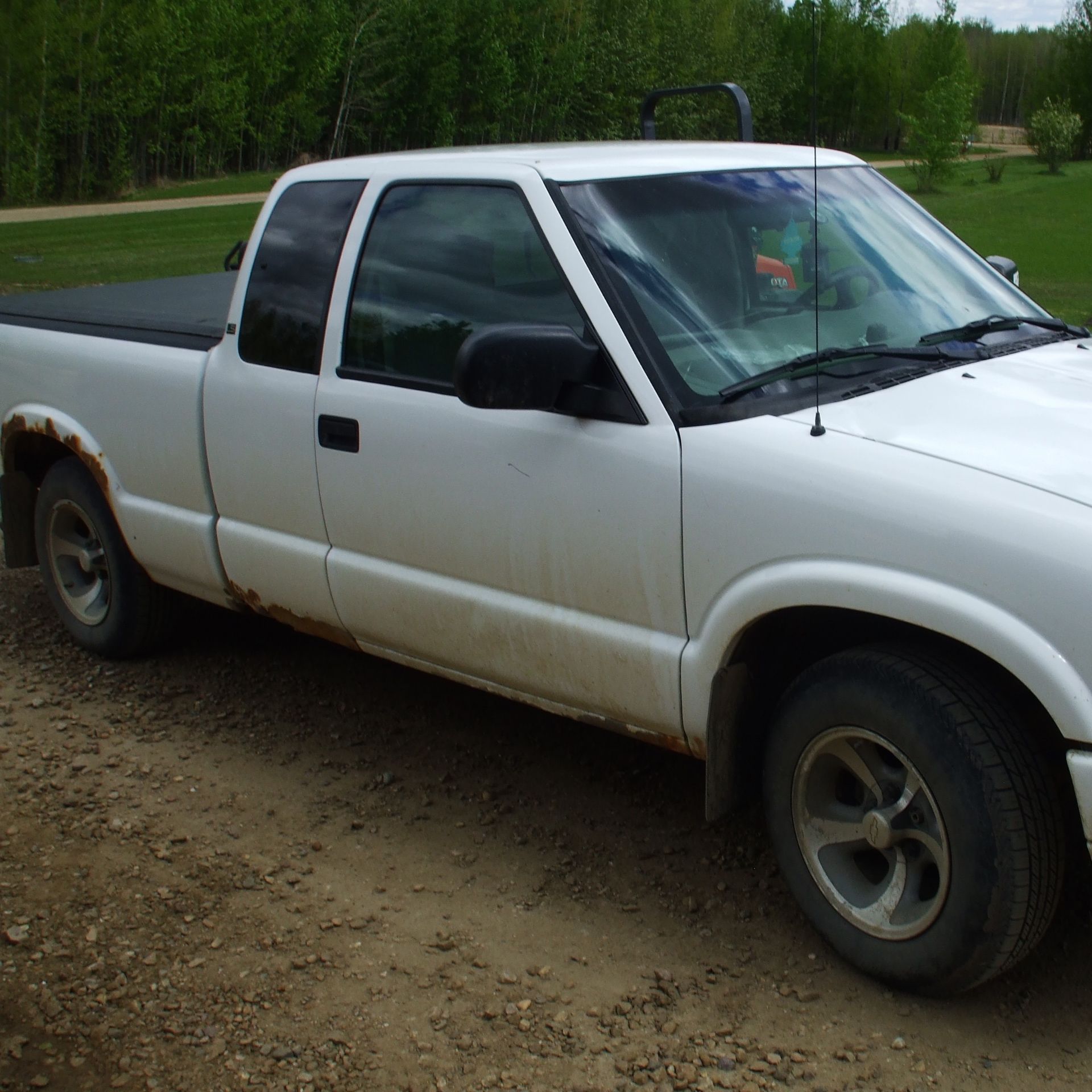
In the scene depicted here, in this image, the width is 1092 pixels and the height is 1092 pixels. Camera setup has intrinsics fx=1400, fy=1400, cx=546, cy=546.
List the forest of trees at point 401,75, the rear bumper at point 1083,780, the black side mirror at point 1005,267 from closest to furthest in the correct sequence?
the rear bumper at point 1083,780 → the black side mirror at point 1005,267 → the forest of trees at point 401,75

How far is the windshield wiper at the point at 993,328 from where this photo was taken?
12.4 feet

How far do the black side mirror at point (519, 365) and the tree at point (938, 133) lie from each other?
39356 millimetres

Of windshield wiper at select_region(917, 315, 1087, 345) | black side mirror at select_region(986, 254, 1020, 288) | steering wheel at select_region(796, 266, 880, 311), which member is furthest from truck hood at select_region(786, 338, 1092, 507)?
black side mirror at select_region(986, 254, 1020, 288)

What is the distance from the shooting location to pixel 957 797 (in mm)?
2908

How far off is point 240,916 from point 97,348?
2314 millimetres

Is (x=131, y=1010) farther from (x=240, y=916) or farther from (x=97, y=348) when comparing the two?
(x=97, y=348)

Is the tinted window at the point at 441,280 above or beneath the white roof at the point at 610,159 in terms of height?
beneath

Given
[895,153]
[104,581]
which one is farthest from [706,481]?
[895,153]

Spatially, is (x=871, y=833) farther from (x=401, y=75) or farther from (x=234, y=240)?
(x=401, y=75)

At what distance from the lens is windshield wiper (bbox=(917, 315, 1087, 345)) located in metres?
3.79

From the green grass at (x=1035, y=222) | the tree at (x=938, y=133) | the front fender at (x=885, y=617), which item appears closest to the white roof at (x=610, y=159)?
the front fender at (x=885, y=617)

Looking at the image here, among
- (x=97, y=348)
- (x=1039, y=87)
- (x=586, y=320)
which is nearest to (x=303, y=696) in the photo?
(x=97, y=348)

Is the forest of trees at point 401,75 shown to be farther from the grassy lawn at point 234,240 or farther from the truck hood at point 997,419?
the truck hood at point 997,419

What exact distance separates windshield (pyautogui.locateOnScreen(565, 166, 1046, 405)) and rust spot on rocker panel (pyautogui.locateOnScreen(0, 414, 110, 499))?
2.29 meters
